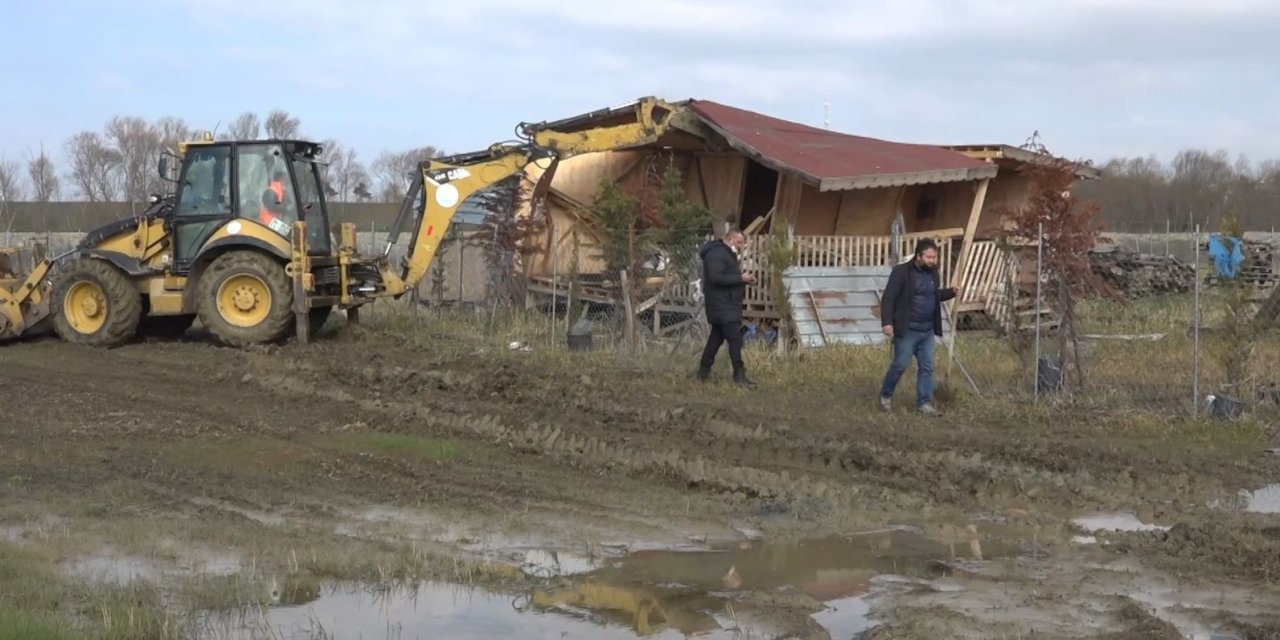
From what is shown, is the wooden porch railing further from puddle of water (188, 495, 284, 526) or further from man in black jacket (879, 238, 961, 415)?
puddle of water (188, 495, 284, 526)

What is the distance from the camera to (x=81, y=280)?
17.1 m

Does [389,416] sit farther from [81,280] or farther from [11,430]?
[81,280]

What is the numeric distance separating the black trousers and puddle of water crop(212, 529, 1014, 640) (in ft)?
19.7

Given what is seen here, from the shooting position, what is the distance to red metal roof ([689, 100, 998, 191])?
61.9 ft

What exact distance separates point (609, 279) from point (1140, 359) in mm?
6895

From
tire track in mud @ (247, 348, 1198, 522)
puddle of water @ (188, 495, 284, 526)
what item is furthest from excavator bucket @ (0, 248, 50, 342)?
puddle of water @ (188, 495, 284, 526)

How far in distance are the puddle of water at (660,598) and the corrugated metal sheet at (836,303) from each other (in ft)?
30.9

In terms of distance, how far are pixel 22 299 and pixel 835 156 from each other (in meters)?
11.2

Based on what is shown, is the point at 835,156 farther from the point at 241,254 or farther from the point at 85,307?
the point at 85,307

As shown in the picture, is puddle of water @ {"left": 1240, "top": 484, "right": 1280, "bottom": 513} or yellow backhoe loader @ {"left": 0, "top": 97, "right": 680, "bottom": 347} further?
yellow backhoe loader @ {"left": 0, "top": 97, "right": 680, "bottom": 347}

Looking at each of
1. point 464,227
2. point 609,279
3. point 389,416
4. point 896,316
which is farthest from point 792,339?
point 464,227

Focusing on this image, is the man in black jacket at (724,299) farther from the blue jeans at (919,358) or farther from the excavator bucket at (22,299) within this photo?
the excavator bucket at (22,299)

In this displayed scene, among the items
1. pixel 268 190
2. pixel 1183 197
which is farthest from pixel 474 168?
pixel 1183 197

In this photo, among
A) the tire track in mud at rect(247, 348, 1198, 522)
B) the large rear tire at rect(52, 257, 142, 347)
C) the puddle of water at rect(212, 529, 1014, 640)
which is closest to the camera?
the puddle of water at rect(212, 529, 1014, 640)
